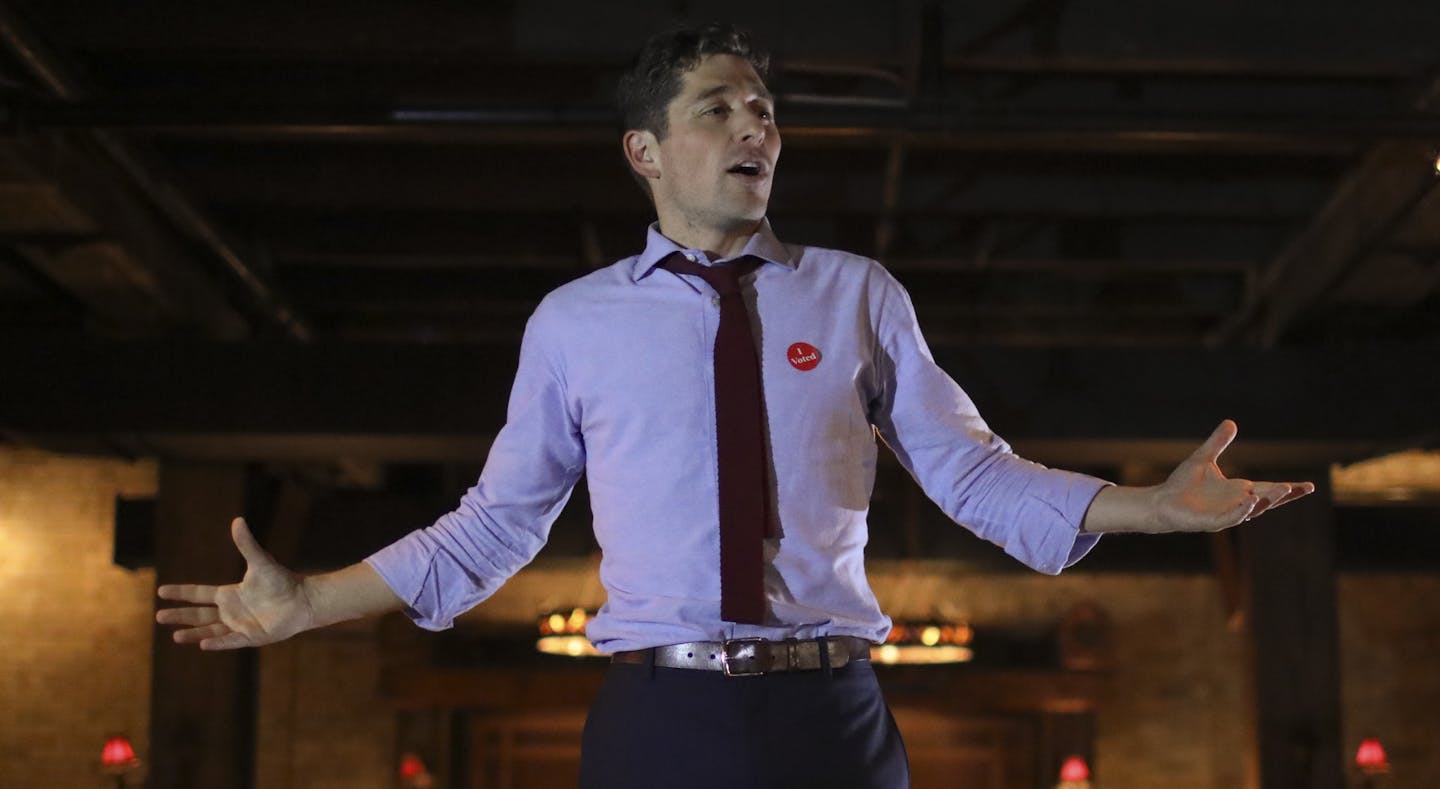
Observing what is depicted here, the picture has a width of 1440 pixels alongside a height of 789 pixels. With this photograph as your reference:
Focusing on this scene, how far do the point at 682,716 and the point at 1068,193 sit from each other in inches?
237

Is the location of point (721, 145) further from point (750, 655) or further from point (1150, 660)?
point (1150, 660)

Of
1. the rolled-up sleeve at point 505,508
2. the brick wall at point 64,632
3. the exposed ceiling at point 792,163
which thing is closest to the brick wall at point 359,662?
the brick wall at point 64,632

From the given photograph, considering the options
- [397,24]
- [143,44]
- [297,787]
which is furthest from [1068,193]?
[297,787]

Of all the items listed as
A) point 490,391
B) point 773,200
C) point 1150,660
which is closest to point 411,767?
point 490,391

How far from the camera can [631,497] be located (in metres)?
1.64

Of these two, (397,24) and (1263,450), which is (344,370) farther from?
(1263,450)

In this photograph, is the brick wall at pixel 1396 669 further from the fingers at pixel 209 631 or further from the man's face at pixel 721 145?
the fingers at pixel 209 631

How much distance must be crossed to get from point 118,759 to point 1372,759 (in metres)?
8.28

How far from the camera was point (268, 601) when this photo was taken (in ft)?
5.71

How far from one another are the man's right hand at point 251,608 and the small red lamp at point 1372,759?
33.9ft

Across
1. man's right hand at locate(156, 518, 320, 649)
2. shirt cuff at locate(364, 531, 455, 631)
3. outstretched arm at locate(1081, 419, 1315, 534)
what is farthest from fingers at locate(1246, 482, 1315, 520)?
man's right hand at locate(156, 518, 320, 649)

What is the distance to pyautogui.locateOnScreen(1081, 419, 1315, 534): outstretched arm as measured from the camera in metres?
1.52

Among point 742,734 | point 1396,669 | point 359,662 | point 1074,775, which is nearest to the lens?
point 742,734

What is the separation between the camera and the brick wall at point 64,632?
11.3 meters
